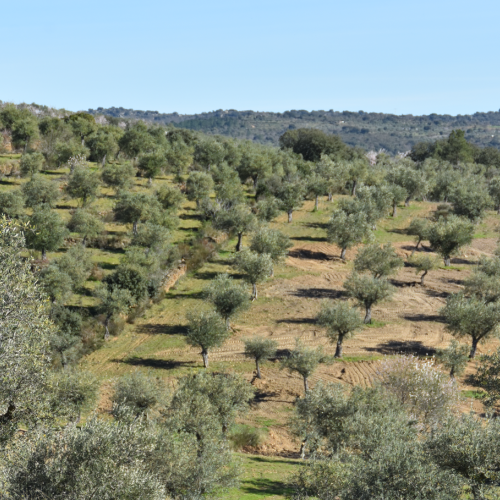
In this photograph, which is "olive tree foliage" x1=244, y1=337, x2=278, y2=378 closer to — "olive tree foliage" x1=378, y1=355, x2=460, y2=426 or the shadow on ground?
the shadow on ground

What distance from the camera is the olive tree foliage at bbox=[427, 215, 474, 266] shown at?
7338 cm

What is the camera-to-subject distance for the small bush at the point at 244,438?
38.2 meters

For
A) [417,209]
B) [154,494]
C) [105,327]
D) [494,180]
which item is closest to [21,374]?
[154,494]

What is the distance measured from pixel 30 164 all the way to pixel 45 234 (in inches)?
1269

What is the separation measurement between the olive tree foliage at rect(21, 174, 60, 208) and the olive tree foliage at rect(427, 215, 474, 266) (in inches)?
2369

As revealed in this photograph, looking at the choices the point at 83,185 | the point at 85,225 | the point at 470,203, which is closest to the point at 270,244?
the point at 85,225

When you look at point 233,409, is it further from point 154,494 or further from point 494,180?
point 494,180

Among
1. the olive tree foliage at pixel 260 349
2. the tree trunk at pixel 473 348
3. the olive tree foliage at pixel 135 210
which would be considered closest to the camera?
the olive tree foliage at pixel 260 349

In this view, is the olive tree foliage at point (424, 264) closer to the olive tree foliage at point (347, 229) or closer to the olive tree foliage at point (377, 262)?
the olive tree foliage at point (377, 262)

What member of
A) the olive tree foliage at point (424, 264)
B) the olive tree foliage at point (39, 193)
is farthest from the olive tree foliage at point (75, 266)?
the olive tree foliage at point (424, 264)

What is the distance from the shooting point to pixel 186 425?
29.1 metres

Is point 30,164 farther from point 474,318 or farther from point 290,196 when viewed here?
point 474,318

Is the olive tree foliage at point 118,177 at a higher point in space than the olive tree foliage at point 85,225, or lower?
higher

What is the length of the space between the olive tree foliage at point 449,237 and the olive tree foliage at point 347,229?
10037 millimetres
